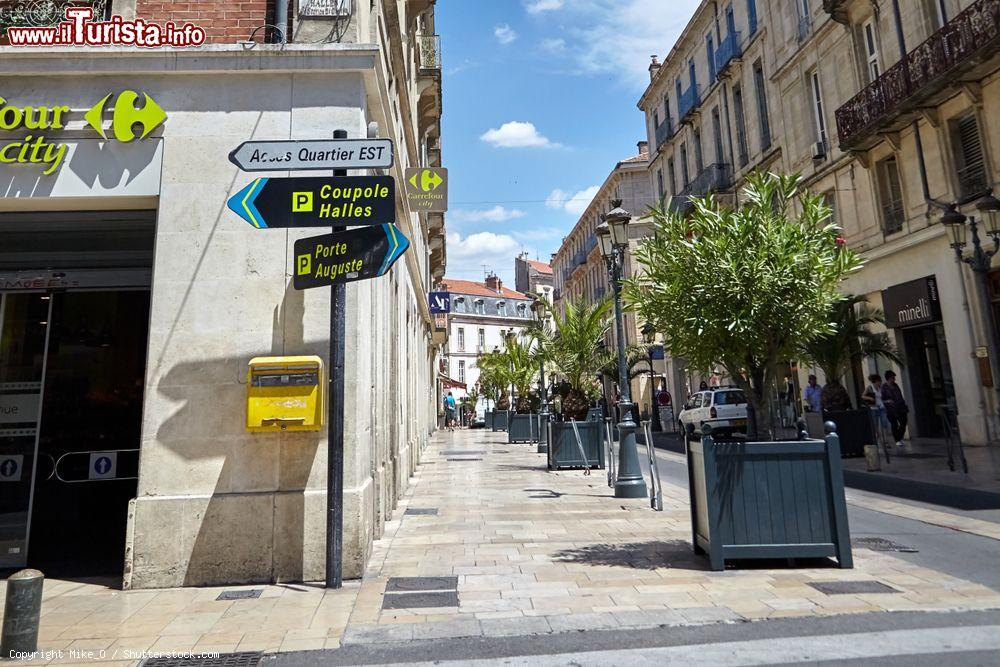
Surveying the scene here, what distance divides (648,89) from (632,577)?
1348 inches

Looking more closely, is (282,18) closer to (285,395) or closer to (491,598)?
(285,395)

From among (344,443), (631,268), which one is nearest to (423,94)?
(344,443)

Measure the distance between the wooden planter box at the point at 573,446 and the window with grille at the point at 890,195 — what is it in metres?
10.5

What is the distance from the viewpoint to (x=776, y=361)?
6.07 meters

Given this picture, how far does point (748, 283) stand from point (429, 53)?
1479 centimetres

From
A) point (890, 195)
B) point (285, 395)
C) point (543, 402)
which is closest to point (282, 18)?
point (285, 395)

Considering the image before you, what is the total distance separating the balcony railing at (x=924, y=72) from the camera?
13102 mm

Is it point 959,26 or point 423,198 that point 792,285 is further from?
point 959,26

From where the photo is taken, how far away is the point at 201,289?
19.9 ft

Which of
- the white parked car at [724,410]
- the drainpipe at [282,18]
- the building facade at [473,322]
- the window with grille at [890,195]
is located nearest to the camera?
the drainpipe at [282,18]

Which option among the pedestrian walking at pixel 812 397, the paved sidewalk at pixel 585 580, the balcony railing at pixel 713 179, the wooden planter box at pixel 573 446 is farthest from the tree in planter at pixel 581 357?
the balcony railing at pixel 713 179

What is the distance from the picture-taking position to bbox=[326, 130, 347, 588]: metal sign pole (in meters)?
5.38

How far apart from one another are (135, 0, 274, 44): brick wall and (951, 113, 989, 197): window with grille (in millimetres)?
15316

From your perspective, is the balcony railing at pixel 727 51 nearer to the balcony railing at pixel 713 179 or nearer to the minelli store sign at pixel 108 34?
the balcony railing at pixel 713 179
